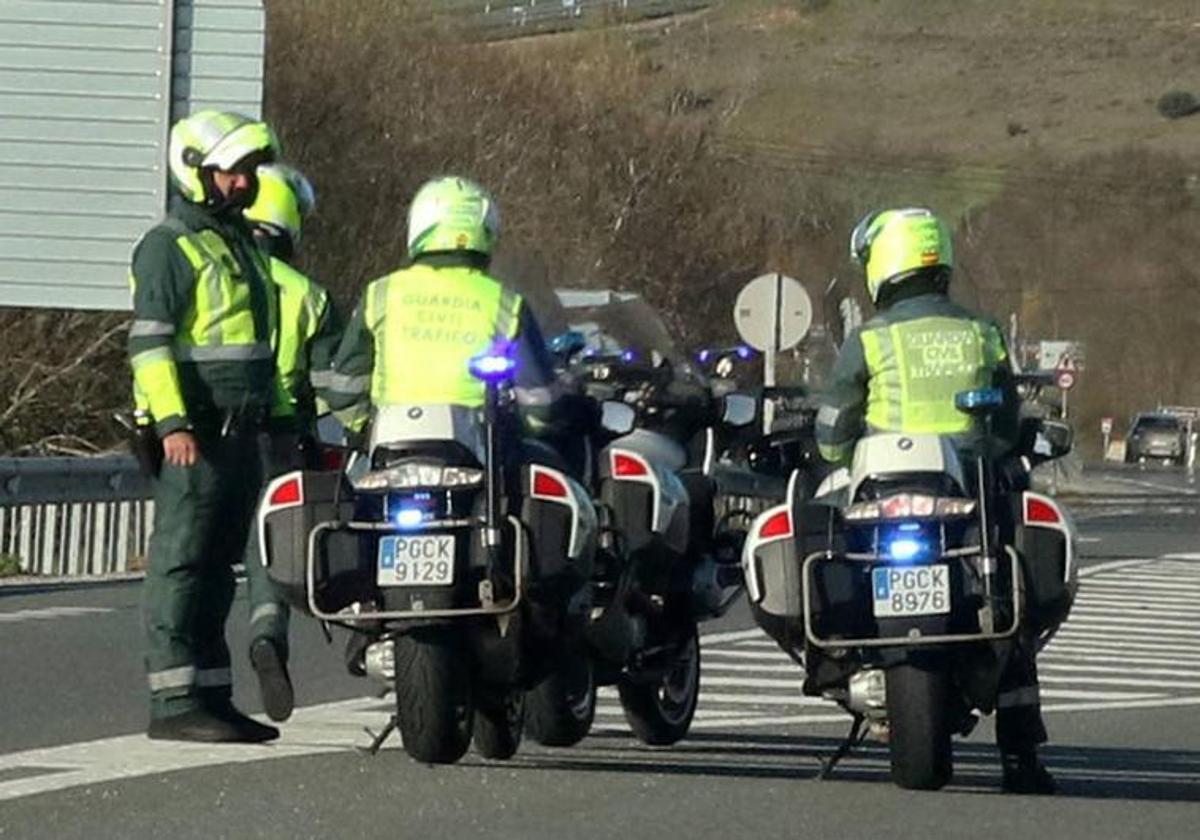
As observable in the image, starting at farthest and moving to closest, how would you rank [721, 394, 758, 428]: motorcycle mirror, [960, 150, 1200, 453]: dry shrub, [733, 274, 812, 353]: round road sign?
1. [960, 150, 1200, 453]: dry shrub
2. [733, 274, 812, 353]: round road sign
3. [721, 394, 758, 428]: motorcycle mirror

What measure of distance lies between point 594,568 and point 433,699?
0.98m

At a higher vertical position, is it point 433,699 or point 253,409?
point 253,409

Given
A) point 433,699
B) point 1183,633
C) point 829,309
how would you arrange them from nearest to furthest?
point 433,699, point 829,309, point 1183,633

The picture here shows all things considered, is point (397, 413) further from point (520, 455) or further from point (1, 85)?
point (1, 85)

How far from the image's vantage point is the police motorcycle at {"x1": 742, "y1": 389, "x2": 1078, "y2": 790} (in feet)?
34.8

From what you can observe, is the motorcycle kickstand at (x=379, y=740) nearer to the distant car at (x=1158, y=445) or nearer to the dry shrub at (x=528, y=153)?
the dry shrub at (x=528, y=153)

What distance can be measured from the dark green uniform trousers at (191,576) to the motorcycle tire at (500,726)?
0.90 m

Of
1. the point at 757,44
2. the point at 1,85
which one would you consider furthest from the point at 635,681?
the point at 757,44

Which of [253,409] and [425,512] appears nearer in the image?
[425,512]

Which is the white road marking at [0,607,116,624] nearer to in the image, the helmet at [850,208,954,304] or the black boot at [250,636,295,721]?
the black boot at [250,636,295,721]

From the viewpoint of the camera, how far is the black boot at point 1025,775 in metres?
11.1

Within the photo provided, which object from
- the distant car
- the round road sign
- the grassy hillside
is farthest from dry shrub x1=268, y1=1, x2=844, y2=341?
the distant car

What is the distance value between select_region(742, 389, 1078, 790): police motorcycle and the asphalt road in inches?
11.0

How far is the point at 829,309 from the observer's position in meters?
17.9
